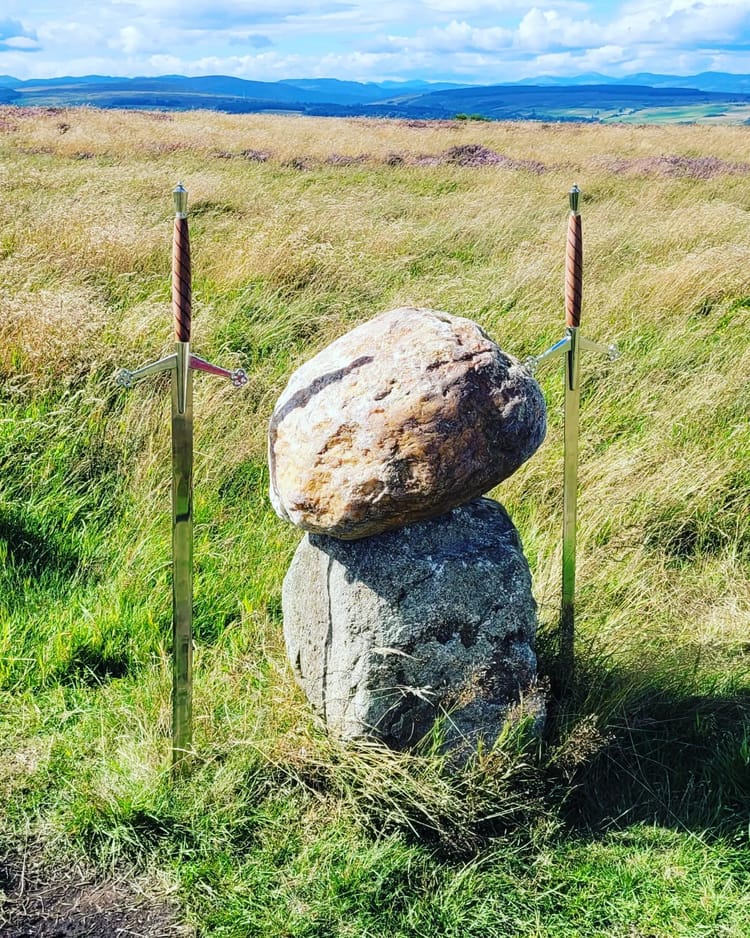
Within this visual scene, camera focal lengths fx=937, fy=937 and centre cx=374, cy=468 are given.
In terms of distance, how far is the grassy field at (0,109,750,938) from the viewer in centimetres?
290

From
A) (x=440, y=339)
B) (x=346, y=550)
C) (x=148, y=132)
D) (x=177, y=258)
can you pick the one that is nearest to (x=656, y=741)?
(x=346, y=550)

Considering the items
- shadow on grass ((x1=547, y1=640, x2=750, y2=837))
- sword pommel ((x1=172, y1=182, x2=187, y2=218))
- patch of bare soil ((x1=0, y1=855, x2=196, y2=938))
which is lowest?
patch of bare soil ((x1=0, y1=855, x2=196, y2=938))

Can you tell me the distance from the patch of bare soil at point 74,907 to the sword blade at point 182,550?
0.47m

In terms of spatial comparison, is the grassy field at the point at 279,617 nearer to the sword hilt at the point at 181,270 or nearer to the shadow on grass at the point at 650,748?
the shadow on grass at the point at 650,748

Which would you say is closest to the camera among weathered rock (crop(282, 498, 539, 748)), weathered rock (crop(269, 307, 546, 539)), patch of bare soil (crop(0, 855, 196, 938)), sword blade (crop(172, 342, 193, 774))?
patch of bare soil (crop(0, 855, 196, 938))

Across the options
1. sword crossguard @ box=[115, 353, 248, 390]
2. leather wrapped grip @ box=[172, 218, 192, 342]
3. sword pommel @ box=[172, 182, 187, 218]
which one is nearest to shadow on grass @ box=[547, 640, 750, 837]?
sword crossguard @ box=[115, 353, 248, 390]

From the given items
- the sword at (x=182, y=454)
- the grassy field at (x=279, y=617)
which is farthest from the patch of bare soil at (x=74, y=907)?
the sword at (x=182, y=454)

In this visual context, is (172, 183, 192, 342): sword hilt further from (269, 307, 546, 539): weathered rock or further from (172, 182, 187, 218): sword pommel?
(269, 307, 546, 539): weathered rock

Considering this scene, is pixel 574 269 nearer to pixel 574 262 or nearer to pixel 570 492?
pixel 574 262

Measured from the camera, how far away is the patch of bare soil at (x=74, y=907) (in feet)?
8.89

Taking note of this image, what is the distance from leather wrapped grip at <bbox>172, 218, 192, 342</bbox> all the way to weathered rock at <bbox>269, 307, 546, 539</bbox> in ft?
A: 1.42

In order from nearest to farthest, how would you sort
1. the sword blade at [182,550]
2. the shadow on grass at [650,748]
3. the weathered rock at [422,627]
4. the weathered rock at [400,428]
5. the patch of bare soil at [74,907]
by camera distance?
the patch of bare soil at [74,907]
the weathered rock at [400,428]
the sword blade at [182,550]
the weathered rock at [422,627]
the shadow on grass at [650,748]

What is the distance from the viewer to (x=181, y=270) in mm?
2871

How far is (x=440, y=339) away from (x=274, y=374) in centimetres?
340
